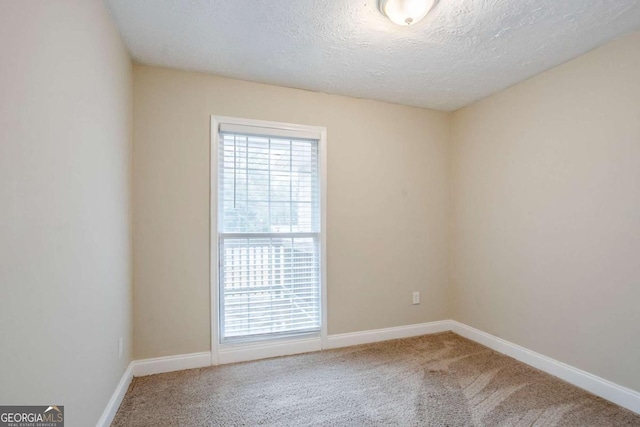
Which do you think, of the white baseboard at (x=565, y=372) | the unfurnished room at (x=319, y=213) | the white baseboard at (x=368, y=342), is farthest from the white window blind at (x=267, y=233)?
the white baseboard at (x=565, y=372)

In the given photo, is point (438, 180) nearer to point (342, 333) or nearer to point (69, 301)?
point (342, 333)

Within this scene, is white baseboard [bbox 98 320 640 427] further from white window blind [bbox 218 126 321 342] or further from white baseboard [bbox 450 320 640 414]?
white window blind [bbox 218 126 321 342]

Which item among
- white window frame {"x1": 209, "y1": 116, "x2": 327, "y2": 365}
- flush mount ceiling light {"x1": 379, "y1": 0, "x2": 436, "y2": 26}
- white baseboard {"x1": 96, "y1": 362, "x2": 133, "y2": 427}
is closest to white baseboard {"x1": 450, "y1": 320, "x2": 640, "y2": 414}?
white window frame {"x1": 209, "y1": 116, "x2": 327, "y2": 365}

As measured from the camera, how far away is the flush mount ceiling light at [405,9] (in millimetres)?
1680

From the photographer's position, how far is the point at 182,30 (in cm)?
199

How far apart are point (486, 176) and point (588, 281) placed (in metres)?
1.21

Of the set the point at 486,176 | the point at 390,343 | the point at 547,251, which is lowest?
the point at 390,343

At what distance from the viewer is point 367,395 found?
2123 mm

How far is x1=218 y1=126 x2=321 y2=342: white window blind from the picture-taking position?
2650 mm

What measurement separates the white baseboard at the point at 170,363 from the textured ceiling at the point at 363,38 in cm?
234

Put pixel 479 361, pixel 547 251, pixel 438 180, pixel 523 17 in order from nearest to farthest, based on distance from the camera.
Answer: pixel 523 17
pixel 547 251
pixel 479 361
pixel 438 180

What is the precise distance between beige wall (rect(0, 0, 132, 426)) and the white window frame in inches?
28.0

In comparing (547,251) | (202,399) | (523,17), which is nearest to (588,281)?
(547,251)

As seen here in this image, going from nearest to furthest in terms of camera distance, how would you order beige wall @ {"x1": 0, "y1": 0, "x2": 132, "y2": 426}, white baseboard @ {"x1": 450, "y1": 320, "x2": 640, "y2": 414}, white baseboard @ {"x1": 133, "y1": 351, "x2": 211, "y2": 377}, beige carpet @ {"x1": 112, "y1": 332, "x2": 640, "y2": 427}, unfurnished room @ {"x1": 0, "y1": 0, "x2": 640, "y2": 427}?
beige wall @ {"x1": 0, "y1": 0, "x2": 132, "y2": 426}
unfurnished room @ {"x1": 0, "y1": 0, "x2": 640, "y2": 427}
beige carpet @ {"x1": 112, "y1": 332, "x2": 640, "y2": 427}
white baseboard @ {"x1": 450, "y1": 320, "x2": 640, "y2": 414}
white baseboard @ {"x1": 133, "y1": 351, "x2": 211, "y2": 377}
